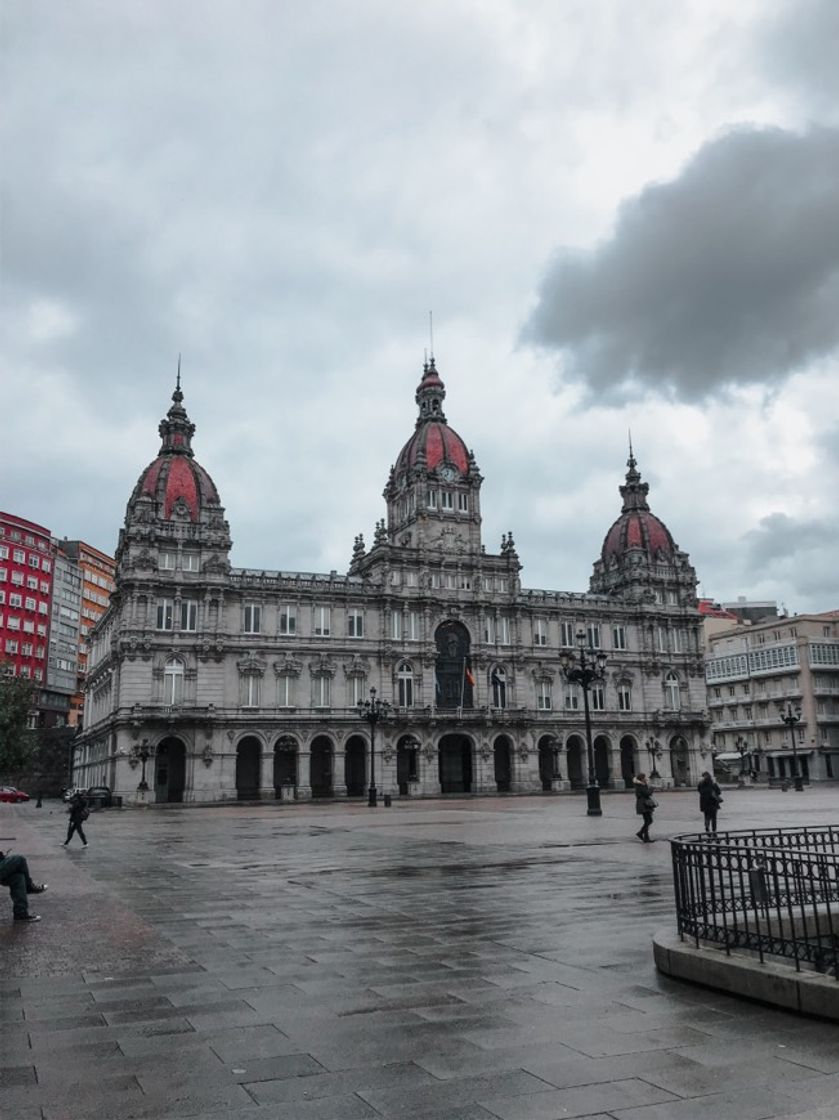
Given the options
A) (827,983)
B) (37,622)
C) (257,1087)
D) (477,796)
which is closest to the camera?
(257,1087)

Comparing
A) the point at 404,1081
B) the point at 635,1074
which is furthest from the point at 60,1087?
the point at 635,1074

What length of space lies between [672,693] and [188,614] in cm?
4198

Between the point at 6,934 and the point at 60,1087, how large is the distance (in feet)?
21.9

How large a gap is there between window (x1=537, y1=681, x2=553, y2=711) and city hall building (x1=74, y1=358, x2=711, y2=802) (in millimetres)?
229

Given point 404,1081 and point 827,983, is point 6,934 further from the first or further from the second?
point 827,983

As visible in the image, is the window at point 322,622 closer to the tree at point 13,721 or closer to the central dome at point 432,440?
the central dome at point 432,440

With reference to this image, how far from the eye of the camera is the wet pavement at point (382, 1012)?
5828 mm

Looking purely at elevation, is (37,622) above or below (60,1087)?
above

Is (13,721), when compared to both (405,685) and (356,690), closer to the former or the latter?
(356,690)

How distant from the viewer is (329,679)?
68.3 meters

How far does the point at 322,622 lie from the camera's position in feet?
227

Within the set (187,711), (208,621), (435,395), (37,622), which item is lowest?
(187,711)

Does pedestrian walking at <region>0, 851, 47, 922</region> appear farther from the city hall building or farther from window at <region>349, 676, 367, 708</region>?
window at <region>349, 676, 367, 708</region>

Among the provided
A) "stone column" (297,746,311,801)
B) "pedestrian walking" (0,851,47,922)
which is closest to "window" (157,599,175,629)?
"stone column" (297,746,311,801)
